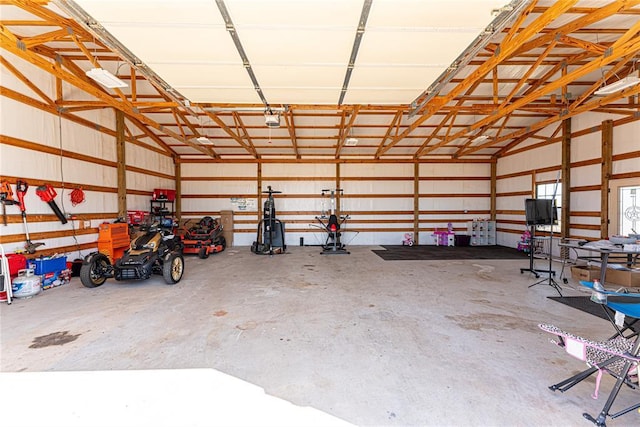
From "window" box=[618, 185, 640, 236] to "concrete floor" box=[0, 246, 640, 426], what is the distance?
2.41m

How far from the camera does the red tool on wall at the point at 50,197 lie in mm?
5109

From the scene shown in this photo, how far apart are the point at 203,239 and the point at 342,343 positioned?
256 inches

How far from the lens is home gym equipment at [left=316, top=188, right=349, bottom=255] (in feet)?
29.1

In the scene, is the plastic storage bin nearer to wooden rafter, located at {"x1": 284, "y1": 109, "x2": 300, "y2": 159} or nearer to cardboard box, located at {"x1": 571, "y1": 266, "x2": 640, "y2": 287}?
wooden rafter, located at {"x1": 284, "y1": 109, "x2": 300, "y2": 159}

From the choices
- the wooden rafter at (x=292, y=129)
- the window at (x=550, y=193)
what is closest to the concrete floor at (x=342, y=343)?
the window at (x=550, y=193)

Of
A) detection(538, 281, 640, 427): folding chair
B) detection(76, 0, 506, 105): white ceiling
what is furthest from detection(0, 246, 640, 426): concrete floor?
detection(76, 0, 506, 105): white ceiling

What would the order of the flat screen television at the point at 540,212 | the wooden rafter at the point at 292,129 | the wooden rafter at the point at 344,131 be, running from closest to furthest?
the flat screen television at the point at 540,212 < the wooden rafter at the point at 344,131 < the wooden rafter at the point at 292,129

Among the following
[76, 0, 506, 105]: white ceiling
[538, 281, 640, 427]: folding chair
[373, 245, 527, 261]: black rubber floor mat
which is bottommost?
[373, 245, 527, 261]: black rubber floor mat

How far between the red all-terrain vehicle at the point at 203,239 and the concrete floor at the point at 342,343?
266 cm

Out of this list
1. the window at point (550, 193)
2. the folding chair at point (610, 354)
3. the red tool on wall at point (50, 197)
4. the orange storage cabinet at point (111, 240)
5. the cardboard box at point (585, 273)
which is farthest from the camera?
the window at point (550, 193)

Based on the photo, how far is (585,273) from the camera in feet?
17.3

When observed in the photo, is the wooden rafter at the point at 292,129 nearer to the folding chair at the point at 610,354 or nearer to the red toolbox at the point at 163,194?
the red toolbox at the point at 163,194

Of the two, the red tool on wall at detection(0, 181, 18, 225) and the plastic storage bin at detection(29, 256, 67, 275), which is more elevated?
the red tool on wall at detection(0, 181, 18, 225)

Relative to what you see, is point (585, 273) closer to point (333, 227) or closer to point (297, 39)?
point (333, 227)
